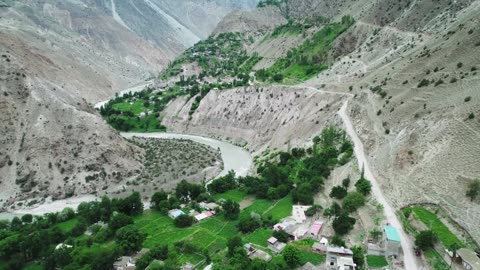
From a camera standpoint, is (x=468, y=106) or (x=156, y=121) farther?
(x=156, y=121)

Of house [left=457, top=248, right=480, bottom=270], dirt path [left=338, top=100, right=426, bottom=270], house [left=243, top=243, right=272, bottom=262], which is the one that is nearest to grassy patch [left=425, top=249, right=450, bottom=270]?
dirt path [left=338, top=100, right=426, bottom=270]

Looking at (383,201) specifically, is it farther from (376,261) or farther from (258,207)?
(258,207)

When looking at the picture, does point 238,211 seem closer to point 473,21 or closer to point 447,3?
point 473,21

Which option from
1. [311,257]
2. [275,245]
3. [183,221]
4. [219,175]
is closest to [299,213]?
[275,245]


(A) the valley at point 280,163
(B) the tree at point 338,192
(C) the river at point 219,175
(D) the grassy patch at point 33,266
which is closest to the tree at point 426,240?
(A) the valley at point 280,163

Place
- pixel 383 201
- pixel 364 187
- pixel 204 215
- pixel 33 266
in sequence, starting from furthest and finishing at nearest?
pixel 204 215, pixel 364 187, pixel 33 266, pixel 383 201

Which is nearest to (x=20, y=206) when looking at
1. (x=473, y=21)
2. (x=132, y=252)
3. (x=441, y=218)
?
(x=132, y=252)

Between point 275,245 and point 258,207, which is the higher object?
point 275,245

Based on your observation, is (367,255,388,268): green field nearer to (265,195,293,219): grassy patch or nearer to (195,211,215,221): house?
(265,195,293,219): grassy patch
